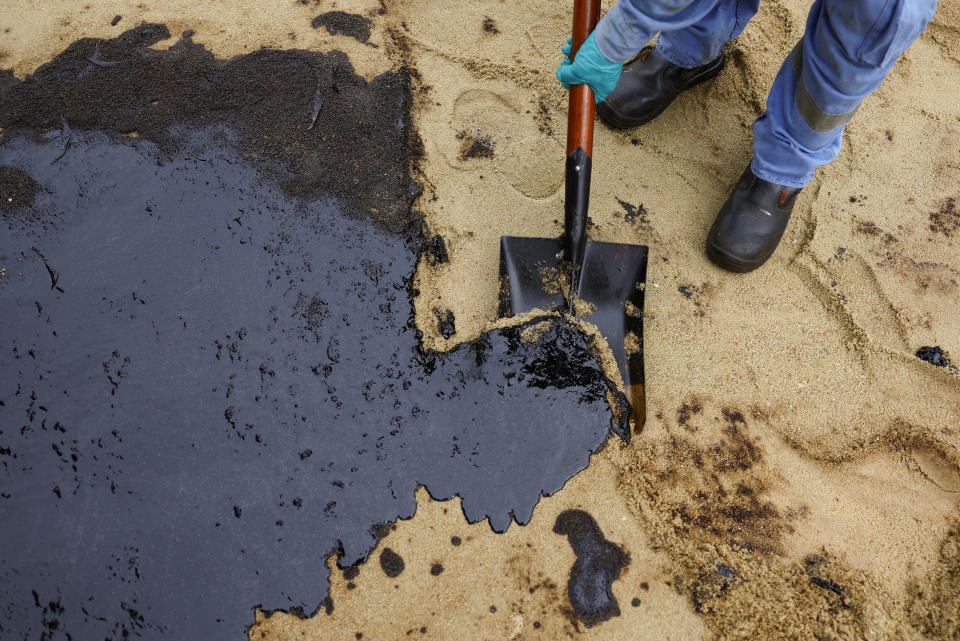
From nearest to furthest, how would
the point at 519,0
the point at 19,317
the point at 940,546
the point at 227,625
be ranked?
the point at 227,625, the point at 940,546, the point at 19,317, the point at 519,0

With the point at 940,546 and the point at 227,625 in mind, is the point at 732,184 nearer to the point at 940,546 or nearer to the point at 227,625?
the point at 940,546

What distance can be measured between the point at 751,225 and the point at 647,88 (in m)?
0.78

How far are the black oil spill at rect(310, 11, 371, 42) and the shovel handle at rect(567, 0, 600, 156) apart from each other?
121cm

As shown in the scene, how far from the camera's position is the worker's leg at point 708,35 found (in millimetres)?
2250

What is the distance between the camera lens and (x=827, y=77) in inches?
68.2

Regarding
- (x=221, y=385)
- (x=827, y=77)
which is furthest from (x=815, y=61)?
(x=221, y=385)

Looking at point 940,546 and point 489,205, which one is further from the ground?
point 489,205

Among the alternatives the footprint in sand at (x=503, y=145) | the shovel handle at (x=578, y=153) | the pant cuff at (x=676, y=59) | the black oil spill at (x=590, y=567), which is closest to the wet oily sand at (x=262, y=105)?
the footprint in sand at (x=503, y=145)

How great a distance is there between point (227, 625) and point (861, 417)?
2078mm

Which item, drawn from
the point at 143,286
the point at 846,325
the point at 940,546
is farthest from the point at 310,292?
the point at 940,546

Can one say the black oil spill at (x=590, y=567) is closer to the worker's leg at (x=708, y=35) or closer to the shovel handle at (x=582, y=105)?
the shovel handle at (x=582, y=105)

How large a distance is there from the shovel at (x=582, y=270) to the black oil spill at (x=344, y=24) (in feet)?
4.00

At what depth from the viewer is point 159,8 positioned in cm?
269

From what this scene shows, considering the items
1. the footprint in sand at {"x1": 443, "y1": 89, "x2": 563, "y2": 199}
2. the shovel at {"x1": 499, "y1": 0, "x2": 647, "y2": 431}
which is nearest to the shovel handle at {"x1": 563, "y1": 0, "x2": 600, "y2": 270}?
the shovel at {"x1": 499, "y1": 0, "x2": 647, "y2": 431}
